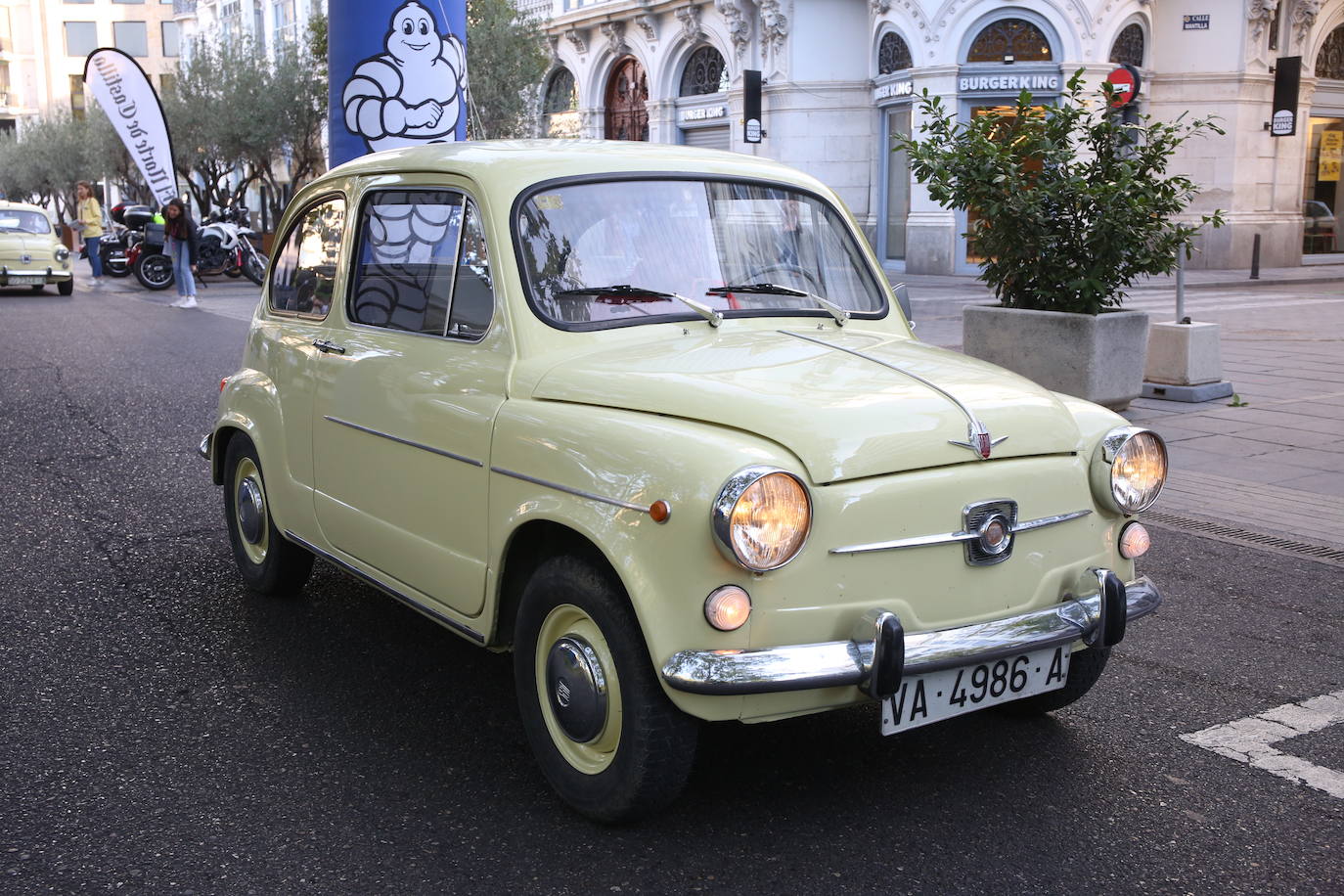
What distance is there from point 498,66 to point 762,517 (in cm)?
2896

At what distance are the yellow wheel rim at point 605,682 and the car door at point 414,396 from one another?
0.31 m

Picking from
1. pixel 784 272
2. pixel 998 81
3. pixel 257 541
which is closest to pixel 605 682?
pixel 784 272

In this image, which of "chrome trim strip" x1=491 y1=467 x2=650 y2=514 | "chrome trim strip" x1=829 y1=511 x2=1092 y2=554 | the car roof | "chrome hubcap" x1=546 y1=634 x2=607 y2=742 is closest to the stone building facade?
Result: the car roof

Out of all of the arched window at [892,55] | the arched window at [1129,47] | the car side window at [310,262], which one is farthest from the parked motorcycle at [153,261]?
the car side window at [310,262]

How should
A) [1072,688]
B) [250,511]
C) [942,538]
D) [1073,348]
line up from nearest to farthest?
[942,538]
[1072,688]
[250,511]
[1073,348]

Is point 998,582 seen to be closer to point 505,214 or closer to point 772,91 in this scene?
point 505,214

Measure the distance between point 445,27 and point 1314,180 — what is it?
27020 millimetres

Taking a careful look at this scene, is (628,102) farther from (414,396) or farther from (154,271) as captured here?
(414,396)

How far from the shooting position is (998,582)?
10.8ft

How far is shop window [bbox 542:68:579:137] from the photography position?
38156 mm

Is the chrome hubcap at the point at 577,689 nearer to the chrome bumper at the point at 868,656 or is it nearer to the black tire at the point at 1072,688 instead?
the chrome bumper at the point at 868,656

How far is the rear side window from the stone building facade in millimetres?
22534

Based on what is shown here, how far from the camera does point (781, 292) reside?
165 inches

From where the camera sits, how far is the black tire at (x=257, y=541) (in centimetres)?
518
